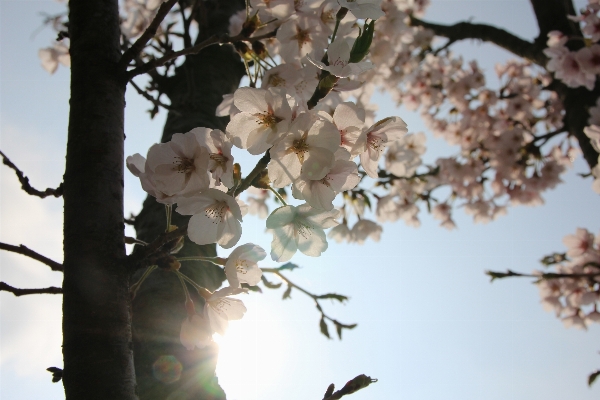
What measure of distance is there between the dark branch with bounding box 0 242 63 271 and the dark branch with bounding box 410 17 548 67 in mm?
4273

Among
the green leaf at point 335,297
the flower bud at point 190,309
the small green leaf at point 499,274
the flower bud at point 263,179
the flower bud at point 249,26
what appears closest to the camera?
the flower bud at point 263,179

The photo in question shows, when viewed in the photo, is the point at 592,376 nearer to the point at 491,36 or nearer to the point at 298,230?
the point at 298,230

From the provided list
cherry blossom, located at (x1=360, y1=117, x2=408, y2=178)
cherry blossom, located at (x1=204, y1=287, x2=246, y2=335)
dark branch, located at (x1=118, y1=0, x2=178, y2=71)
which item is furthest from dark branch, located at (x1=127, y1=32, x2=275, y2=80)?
cherry blossom, located at (x1=204, y1=287, x2=246, y2=335)

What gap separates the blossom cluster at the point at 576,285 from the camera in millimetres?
4074

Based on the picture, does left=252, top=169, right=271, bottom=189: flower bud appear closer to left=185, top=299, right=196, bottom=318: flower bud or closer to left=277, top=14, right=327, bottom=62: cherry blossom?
left=185, top=299, right=196, bottom=318: flower bud

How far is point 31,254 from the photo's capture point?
951 mm

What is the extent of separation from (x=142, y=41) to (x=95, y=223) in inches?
19.8

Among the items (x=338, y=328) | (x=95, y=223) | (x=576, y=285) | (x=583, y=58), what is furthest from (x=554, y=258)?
(x=95, y=223)

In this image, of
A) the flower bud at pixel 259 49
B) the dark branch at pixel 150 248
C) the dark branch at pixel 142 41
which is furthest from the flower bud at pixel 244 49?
the dark branch at pixel 150 248

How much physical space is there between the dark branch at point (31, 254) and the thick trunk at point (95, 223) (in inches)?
7.6

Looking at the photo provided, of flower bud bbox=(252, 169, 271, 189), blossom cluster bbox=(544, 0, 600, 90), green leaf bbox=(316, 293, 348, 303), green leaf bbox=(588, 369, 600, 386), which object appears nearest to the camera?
flower bud bbox=(252, 169, 271, 189)

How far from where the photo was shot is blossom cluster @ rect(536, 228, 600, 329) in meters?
4.07

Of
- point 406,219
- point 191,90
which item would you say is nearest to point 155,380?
point 191,90

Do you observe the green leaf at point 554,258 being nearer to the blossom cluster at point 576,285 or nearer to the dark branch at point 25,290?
the blossom cluster at point 576,285
